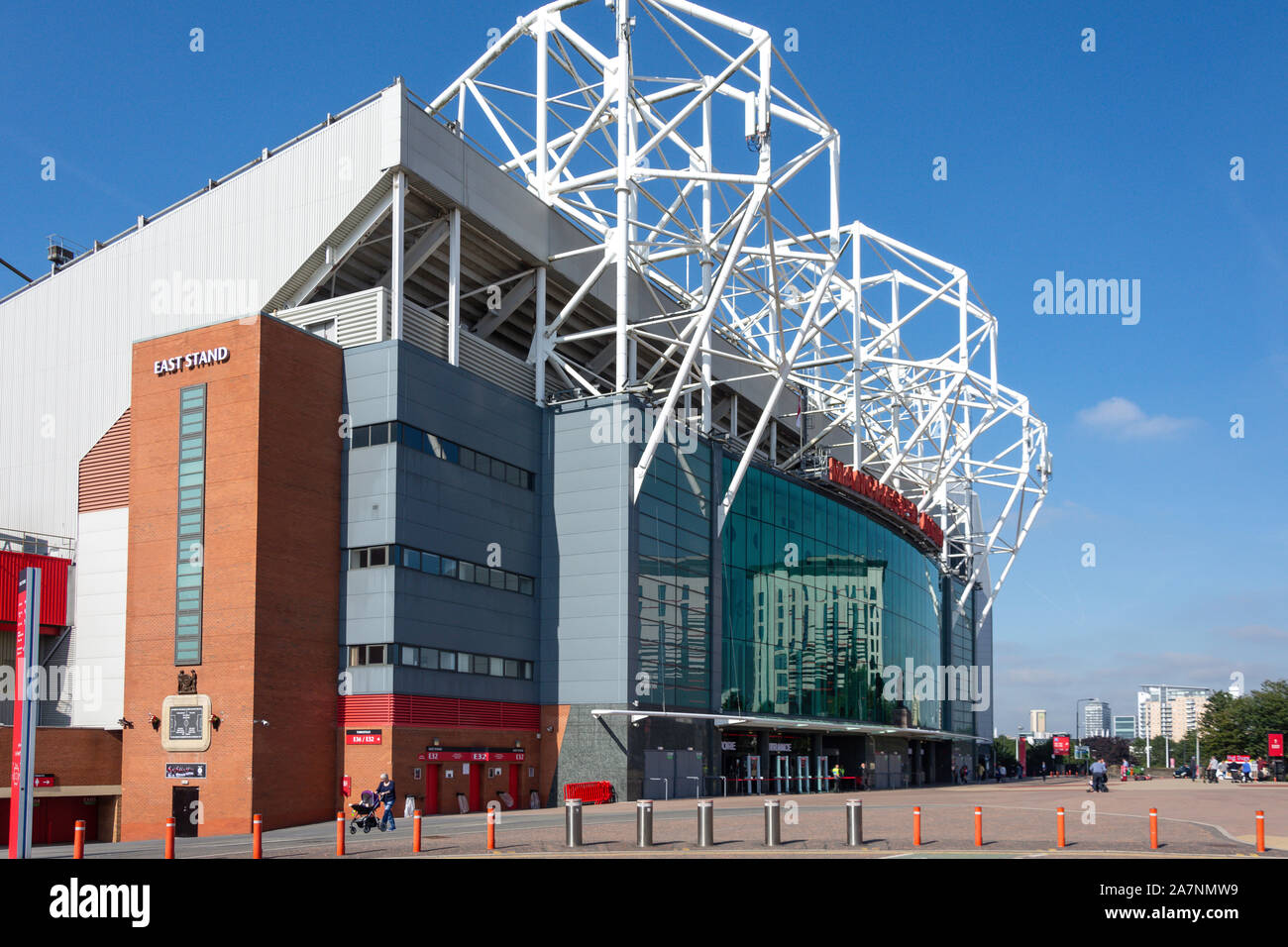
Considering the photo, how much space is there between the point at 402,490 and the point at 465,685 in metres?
7.14

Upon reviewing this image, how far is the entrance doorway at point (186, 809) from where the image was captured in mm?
37219

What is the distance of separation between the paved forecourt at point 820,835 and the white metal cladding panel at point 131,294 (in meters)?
18.9

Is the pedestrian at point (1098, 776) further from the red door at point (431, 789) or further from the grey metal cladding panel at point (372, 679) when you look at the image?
the grey metal cladding panel at point (372, 679)

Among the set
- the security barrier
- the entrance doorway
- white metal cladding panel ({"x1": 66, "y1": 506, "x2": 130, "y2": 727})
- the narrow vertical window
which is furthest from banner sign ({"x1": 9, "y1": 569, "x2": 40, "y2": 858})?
the security barrier

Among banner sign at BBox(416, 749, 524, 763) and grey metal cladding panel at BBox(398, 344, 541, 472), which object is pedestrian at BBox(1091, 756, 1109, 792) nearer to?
banner sign at BBox(416, 749, 524, 763)

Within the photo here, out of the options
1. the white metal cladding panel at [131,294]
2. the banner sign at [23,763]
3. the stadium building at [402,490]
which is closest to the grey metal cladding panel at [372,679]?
the stadium building at [402,490]

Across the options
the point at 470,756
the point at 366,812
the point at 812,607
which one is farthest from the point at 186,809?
the point at 812,607

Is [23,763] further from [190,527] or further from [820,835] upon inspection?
[190,527]

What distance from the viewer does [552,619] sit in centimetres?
4822

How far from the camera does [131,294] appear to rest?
48.2 m

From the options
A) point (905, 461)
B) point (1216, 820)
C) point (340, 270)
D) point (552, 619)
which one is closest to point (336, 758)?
point (552, 619)

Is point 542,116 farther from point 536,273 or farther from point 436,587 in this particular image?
point 436,587

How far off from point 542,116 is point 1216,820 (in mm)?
35426

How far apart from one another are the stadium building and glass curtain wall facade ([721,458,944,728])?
1.03ft
